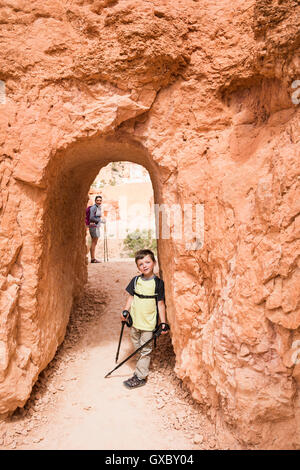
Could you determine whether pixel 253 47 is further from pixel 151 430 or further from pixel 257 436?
pixel 151 430

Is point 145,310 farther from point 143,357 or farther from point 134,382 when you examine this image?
point 134,382

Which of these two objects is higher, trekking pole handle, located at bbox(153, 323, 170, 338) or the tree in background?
the tree in background

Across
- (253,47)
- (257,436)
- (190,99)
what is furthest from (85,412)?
(253,47)

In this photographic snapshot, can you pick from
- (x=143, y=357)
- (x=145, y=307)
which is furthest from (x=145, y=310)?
(x=143, y=357)

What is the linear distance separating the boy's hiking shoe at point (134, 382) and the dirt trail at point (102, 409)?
55 mm

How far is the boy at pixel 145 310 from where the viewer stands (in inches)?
129

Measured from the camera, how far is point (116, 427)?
103 inches

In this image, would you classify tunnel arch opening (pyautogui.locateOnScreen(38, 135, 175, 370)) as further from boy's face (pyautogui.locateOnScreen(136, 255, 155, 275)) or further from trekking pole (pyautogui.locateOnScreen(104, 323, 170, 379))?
trekking pole (pyautogui.locateOnScreen(104, 323, 170, 379))

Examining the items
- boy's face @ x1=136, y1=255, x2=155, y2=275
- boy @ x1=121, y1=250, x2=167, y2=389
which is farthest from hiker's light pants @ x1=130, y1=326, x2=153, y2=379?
boy's face @ x1=136, y1=255, x2=155, y2=275

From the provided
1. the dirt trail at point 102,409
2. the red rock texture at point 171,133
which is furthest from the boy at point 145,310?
the red rock texture at point 171,133

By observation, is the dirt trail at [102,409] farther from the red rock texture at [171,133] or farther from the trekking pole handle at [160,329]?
the trekking pole handle at [160,329]

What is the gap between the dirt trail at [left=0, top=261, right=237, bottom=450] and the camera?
2.49 meters

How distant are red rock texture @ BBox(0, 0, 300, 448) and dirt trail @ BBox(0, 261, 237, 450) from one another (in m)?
0.27

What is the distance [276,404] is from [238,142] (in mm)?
2157
